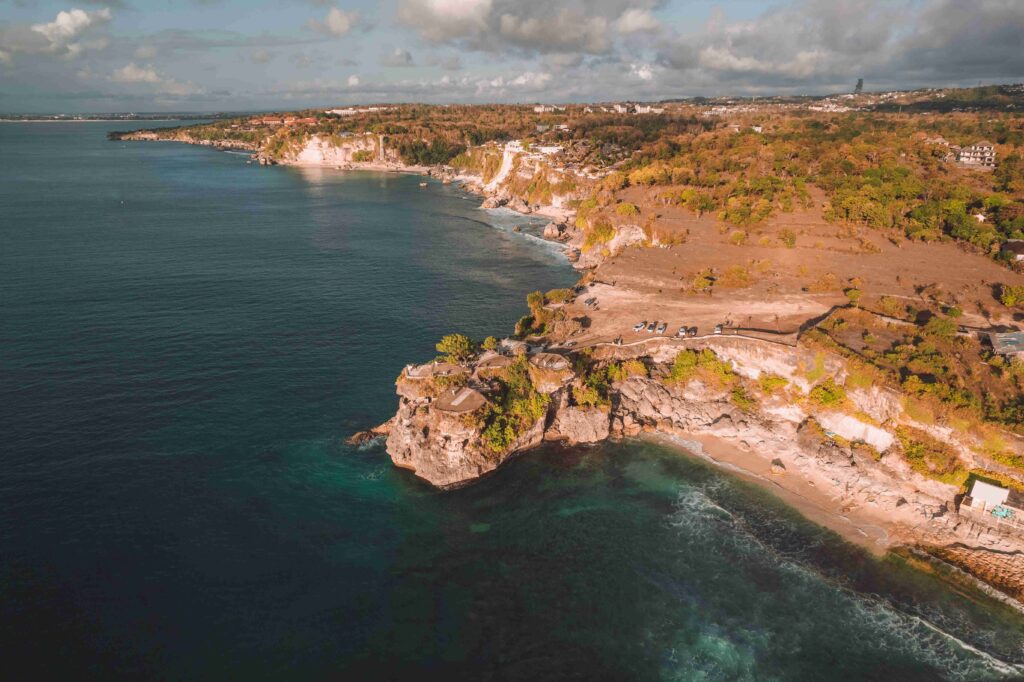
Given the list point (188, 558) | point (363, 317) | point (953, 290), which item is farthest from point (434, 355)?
point (953, 290)

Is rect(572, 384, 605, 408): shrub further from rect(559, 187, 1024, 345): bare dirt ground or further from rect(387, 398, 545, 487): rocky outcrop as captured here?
rect(387, 398, 545, 487): rocky outcrop

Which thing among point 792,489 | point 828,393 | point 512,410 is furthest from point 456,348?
point 828,393

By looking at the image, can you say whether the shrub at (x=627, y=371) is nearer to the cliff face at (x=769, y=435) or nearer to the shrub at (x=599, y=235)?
the cliff face at (x=769, y=435)

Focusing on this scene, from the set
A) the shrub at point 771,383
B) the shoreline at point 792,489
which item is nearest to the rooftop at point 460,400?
the shoreline at point 792,489

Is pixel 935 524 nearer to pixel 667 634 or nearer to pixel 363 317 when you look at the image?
pixel 667 634

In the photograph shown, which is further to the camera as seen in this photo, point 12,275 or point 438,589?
point 12,275

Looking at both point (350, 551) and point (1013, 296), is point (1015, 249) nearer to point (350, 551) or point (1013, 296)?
point (1013, 296)
